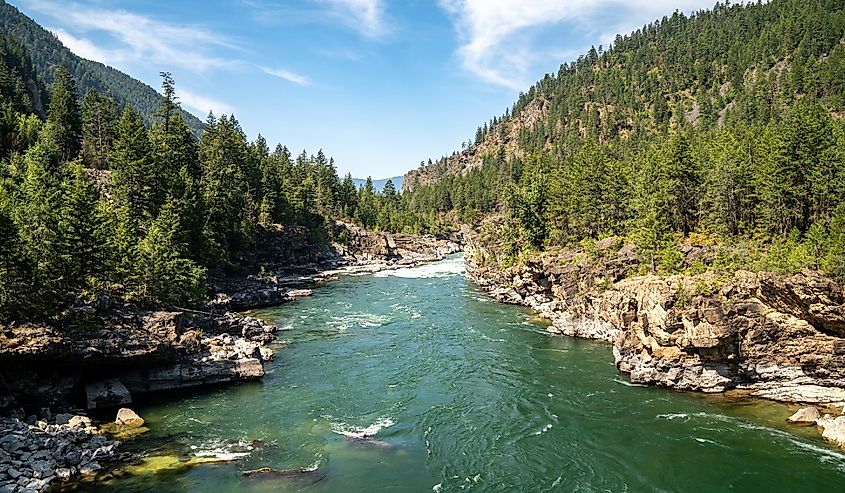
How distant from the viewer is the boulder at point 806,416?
2941cm

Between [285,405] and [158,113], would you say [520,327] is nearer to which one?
[285,405]

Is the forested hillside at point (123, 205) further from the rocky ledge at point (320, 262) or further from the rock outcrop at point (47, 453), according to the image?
the rock outcrop at point (47, 453)

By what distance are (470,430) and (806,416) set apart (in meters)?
19.0

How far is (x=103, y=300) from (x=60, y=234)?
5160 millimetres

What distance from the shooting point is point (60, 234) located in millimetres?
33656

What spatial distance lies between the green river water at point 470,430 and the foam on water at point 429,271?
48668 mm

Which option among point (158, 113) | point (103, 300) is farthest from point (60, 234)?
point (158, 113)

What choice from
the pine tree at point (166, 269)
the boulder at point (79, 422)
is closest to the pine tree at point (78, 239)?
the pine tree at point (166, 269)

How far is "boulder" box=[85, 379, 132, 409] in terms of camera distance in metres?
31.9

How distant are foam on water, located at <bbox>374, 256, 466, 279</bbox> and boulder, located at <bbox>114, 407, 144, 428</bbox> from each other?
64.1 m

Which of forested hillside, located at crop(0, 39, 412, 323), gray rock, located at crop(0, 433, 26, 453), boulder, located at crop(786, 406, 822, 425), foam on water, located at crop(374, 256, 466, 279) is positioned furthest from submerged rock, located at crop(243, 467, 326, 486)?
foam on water, located at crop(374, 256, 466, 279)

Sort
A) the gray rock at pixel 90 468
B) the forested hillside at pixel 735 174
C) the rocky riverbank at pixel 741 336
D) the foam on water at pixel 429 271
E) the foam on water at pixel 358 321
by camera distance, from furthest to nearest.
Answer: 1. the foam on water at pixel 429 271
2. the foam on water at pixel 358 321
3. the forested hillside at pixel 735 174
4. the rocky riverbank at pixel 741 336
5. the gray rock at pixel 90 468

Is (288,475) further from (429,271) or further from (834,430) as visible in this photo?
(429,271)

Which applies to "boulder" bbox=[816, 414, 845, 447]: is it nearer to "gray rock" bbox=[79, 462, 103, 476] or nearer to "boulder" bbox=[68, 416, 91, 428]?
"gray rock" bbox=[79, 462, 103, 476]
